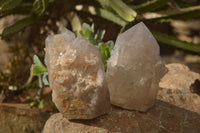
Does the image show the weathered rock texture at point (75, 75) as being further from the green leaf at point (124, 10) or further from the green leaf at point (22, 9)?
the green leaf at point (22, 9)

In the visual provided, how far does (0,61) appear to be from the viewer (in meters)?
3.33

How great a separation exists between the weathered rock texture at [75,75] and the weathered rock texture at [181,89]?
21.5 inches

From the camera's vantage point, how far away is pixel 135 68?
133 centimetres

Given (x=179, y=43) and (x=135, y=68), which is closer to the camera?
(x=135, y=68)

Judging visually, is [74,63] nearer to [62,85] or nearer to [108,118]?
[62,85]

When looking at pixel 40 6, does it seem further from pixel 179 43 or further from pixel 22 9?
pixel 179 43

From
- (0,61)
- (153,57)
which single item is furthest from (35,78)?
(153,57)

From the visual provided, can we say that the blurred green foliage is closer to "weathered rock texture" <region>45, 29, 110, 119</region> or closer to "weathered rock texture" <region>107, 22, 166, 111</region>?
"weathered rock texture" <region>107, 22, 166, 111</region>

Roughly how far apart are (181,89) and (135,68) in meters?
0.57

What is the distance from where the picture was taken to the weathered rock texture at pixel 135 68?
4.30ft

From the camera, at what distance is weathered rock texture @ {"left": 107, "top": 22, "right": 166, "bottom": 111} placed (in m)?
1.31

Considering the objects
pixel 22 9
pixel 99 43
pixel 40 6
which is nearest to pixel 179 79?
pixel 99 43

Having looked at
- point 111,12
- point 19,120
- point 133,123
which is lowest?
point 19,120

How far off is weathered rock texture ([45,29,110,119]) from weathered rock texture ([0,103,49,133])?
0.68 m
